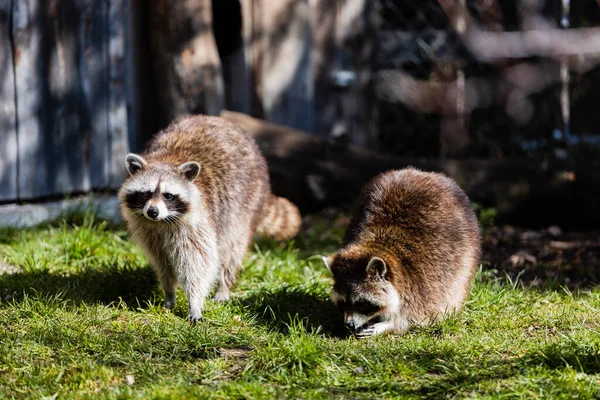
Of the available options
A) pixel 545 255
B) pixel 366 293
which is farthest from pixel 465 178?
pixel 366 293

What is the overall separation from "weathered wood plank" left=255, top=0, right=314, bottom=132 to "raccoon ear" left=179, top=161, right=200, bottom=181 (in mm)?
3280

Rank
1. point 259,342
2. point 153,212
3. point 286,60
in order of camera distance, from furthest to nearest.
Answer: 1. point 286,60
2. point 153,212
3. point 259,342

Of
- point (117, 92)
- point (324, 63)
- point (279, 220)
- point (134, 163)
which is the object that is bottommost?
point (279, 220)

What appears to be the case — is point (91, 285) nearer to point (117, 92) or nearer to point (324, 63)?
point (117, 92)

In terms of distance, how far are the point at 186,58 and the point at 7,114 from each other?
146cm

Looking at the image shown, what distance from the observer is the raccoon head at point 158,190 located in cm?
491

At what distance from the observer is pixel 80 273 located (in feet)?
17.7

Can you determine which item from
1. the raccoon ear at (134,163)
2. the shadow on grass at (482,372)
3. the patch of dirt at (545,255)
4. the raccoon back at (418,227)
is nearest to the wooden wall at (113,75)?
the raccoon ear at (134,163)

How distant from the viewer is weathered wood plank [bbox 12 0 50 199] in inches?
250

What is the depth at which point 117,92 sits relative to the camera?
708 cm

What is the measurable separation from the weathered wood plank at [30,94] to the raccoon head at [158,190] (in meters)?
1.76

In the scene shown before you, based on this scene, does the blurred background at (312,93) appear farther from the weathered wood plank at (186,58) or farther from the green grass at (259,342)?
the green grass at (259,342)

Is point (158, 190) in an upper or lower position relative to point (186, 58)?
lower

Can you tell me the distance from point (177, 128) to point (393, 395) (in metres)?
2.75
